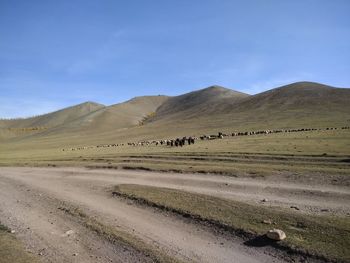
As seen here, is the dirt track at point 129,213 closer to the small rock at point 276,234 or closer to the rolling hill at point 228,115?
the small rock at point 276,234

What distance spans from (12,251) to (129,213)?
5.61m

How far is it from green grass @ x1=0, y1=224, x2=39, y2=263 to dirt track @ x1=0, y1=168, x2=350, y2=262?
374 mm

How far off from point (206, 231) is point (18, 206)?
11.1 m

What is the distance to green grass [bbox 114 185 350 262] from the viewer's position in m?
11.7

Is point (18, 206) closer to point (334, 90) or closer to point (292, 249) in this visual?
point (292, 249)

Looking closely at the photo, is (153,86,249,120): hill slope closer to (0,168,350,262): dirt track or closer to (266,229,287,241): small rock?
(0,168,350,262): dirt track

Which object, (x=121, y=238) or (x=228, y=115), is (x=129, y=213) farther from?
(x=228, y=115)

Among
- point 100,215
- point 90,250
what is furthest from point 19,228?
point 90,250

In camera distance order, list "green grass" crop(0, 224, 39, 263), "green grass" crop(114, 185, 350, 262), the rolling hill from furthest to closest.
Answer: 1. the rolling hill
2. "green grass" crop(0, 224, 39, 263)
3. "green grass" crop(114, 185, 350, 262)

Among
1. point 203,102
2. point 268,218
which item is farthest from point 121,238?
point 203,102

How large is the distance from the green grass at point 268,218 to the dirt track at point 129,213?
0.86 m

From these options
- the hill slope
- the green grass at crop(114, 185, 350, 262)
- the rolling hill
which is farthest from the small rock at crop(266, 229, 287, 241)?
the hill slope

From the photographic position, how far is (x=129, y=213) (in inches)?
682

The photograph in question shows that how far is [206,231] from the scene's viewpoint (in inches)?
559
